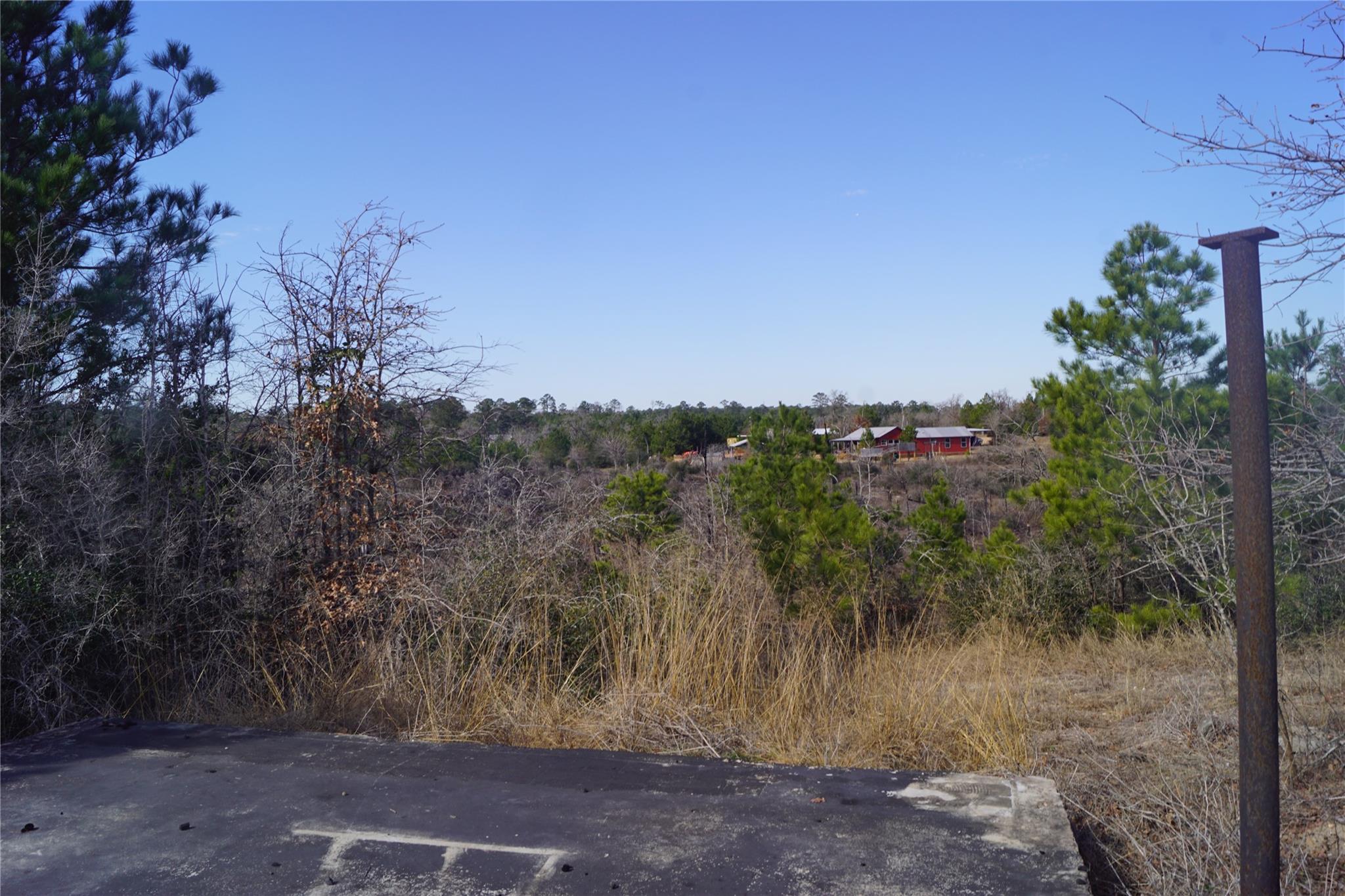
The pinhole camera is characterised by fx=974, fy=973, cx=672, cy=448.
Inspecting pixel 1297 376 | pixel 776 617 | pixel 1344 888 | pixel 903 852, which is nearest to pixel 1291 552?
pixel 1297 376

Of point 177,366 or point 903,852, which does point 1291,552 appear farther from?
point 177,366

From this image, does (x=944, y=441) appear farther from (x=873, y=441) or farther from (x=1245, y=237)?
(x=1245, y=237)

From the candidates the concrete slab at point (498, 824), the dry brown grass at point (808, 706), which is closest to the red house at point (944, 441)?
the dry brown grass at point (808, 706)

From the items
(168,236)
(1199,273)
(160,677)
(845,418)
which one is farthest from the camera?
(845,418)

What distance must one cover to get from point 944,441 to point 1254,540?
36201 millimetres

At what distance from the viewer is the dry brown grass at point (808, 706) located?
387cm

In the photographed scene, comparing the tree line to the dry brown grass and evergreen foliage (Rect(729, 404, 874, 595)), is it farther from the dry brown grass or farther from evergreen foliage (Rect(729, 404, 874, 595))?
evergreen foliage (Rect(729, 404, 874, 595))

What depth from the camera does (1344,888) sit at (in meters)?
3.37

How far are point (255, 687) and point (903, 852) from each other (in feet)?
14.7

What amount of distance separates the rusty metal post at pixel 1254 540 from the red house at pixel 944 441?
34.0 meters

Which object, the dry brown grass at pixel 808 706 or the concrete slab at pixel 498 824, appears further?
the dry brown grass at pixel 808 706

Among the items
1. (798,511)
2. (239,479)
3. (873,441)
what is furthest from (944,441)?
(239,479)

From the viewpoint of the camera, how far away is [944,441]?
37.5 m

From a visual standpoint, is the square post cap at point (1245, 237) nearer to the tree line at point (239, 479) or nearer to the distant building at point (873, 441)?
the tree line at point (239, 479)
